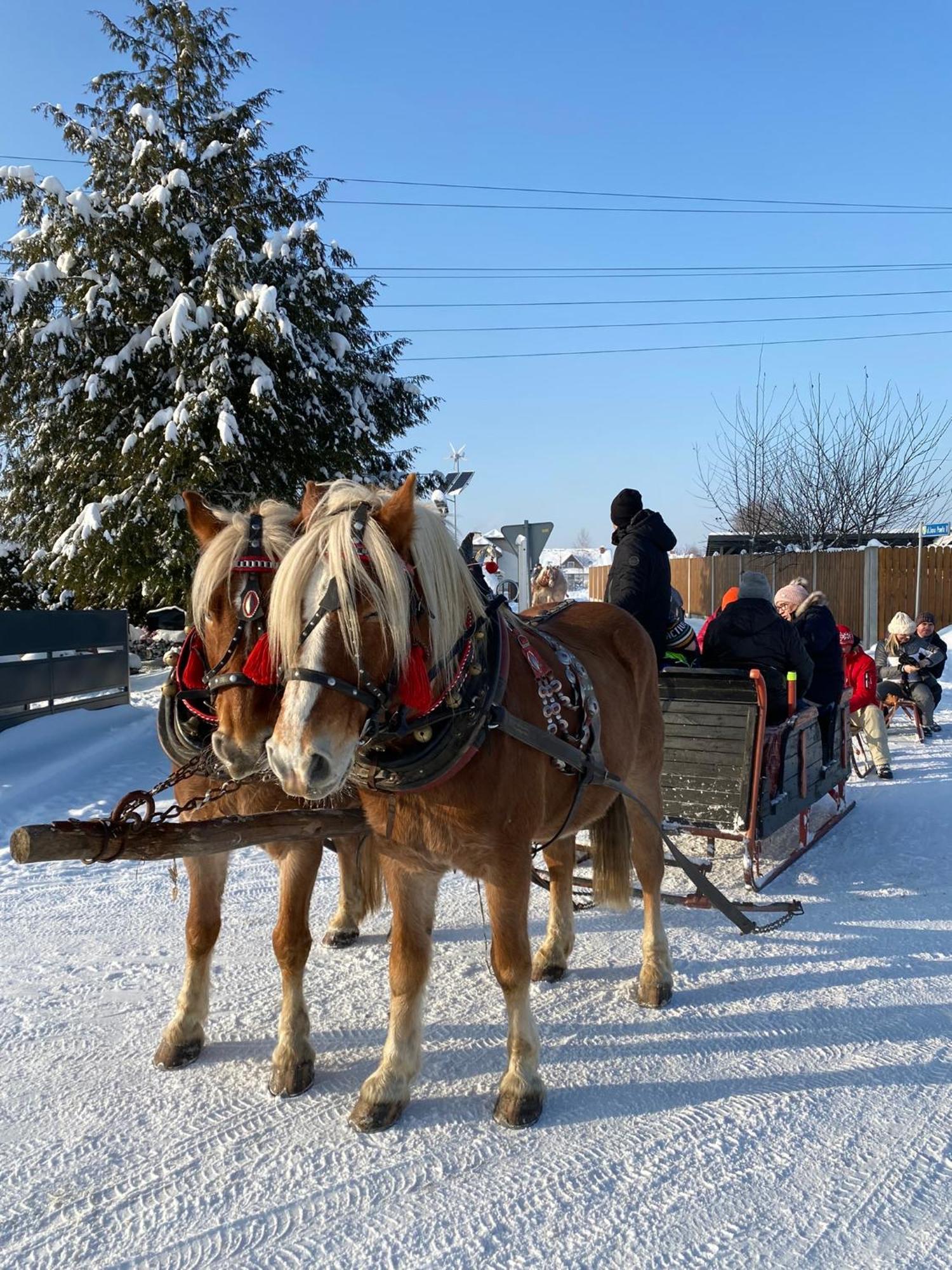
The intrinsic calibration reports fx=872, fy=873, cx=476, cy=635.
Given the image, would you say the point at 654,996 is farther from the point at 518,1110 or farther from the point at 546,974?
the point at 518,1110

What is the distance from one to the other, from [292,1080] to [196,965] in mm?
490

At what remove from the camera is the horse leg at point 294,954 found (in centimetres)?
260

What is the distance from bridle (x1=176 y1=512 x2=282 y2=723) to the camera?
7.07 feet

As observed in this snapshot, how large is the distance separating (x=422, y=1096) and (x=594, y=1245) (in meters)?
0.76

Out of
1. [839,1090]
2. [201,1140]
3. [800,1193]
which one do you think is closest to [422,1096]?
[201,1140]

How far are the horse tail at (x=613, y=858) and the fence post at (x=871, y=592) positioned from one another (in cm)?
1600

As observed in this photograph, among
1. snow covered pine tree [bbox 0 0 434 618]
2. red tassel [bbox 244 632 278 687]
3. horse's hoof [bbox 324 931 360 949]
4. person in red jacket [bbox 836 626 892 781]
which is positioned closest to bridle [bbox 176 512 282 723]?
red tassel [bbox 244 632 278 687]

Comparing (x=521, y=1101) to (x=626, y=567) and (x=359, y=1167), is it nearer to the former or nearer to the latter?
(x=359, y=1167)

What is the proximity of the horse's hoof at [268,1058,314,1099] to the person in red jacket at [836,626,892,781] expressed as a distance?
220 inches

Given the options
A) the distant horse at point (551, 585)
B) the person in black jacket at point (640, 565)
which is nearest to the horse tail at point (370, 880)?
the person in black jacket at point (640, 565)

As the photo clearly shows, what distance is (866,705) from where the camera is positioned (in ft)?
24.0

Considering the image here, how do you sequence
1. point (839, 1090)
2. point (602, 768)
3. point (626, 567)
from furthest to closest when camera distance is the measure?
point (626, 567) < point (602, 768) < point (839, 1090)

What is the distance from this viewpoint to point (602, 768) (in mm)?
2846

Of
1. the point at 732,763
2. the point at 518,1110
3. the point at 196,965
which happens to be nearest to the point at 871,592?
the point at 732,763
